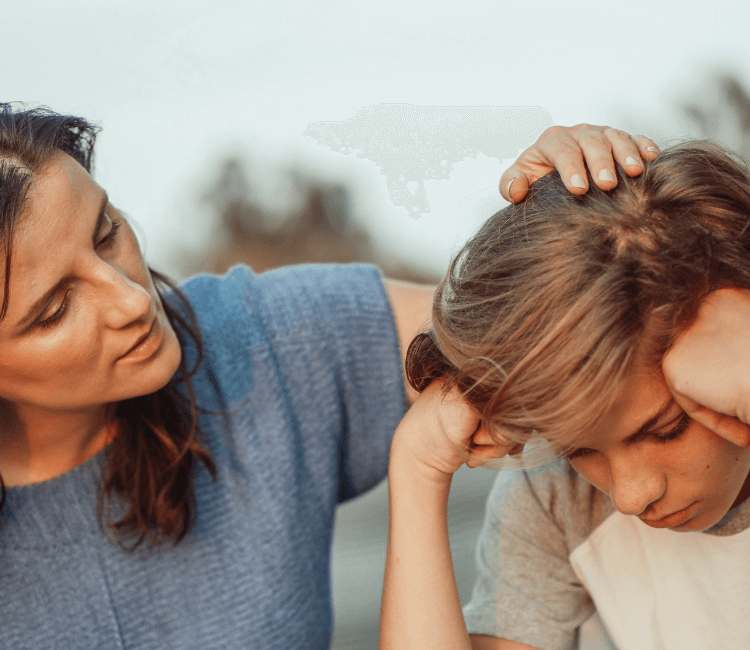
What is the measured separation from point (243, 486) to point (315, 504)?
0.47 ft

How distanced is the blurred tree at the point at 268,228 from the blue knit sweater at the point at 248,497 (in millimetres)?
1688

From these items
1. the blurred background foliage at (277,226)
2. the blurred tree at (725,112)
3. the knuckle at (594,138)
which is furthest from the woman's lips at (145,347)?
the blurred background foliage at (277,226)

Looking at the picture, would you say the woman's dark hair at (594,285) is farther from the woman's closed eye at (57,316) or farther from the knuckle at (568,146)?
the woman's closed eye at (57,316)

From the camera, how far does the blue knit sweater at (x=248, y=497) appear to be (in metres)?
1.13

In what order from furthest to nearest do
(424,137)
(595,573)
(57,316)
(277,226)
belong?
(277,226), (424,137), (595,573), (57,316)

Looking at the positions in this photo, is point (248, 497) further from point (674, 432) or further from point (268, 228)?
point (268, 228)

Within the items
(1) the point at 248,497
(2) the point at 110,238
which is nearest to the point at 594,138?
(2) the point at 110,238

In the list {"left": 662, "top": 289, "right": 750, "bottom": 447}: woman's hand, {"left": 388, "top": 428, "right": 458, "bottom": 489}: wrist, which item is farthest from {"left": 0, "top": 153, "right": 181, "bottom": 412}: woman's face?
{"left": 662, "top": 289, "right": 750, "bottom": 447}: woman's hand

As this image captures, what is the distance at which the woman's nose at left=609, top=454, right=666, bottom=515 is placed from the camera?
2.74ft

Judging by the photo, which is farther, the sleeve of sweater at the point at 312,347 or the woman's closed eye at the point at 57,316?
the sleeve of sweater at the point at 312,347

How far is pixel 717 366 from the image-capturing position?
750mm

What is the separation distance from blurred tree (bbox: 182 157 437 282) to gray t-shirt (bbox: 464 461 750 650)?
196 cm

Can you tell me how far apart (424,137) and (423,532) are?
618mm

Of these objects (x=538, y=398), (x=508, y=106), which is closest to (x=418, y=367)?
(x=538, y=398)
